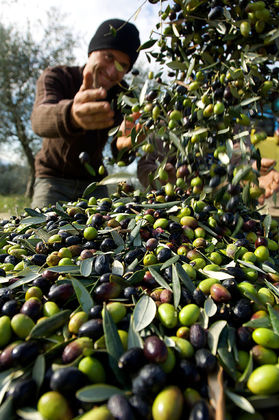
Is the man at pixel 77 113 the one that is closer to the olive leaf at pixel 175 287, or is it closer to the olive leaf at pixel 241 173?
the olive leaf at pixel 241 173

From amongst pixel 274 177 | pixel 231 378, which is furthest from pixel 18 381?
pixel 274 177

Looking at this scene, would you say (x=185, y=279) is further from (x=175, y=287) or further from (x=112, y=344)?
(x=112, y=344)

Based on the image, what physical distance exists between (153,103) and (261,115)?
647 mm

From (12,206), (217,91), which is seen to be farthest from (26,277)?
(12,206)

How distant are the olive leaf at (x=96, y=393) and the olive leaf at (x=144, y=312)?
20 cm

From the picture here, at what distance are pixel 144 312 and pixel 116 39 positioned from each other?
3.48 metres

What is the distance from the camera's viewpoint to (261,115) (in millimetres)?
1535

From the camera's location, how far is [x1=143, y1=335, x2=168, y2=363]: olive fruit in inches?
29.4

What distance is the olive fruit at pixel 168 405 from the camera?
0.66 meters

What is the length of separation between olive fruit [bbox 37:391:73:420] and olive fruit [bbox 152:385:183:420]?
0.21 m

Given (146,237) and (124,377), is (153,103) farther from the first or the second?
(124,377)

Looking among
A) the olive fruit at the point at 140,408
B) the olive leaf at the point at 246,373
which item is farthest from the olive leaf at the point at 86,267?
the olive leaf at the point at 246,373

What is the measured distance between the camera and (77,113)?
2354 mm

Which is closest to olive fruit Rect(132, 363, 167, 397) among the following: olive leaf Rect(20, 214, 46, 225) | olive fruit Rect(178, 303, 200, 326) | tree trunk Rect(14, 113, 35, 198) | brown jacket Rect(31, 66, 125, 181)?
olive fruit Rect(178, 303, 200, 326)
